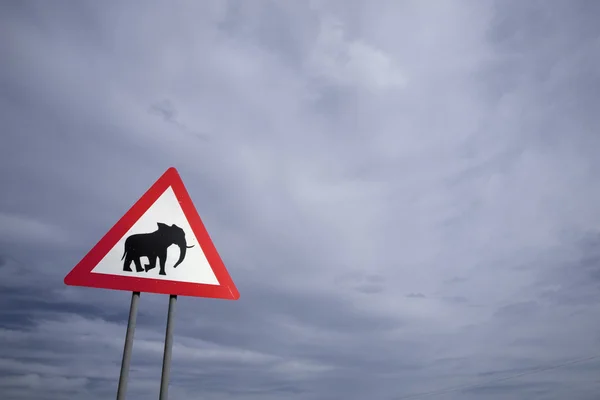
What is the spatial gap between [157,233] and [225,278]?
69 cm

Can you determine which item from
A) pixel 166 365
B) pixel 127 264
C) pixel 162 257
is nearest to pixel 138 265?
pixel 127 264

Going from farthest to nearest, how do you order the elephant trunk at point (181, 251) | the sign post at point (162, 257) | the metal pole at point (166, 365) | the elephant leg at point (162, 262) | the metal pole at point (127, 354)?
the elephant trunk at point (181, 251)
the elephant leg at point (162, 262)
the sign post at point (162, 257)
the metal pole at point (166, 365)
the metal pole at point (127, 354)

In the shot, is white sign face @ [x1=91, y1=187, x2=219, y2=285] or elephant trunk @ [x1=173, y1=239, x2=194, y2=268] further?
elephant trunk @ [x1=173, y1=239, x2=194, y2=268]

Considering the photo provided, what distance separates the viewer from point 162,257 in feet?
10.2

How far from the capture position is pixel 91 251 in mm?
3035

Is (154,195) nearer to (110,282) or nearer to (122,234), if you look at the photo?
(122,234)

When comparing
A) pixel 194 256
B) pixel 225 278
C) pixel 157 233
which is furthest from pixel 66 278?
pixel 225 278

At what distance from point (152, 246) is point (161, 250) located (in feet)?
0.28

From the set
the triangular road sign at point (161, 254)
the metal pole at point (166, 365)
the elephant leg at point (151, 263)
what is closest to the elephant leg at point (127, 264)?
the triangular road sign at point (161, 254)

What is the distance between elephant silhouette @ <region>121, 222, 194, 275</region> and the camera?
305 cm

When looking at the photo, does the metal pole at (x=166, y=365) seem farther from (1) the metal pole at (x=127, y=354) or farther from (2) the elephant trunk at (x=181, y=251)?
(2) the elephant trunk at (x=181, y=251)

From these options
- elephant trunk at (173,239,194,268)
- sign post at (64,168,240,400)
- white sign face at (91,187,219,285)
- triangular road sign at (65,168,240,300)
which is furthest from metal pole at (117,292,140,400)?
elephant trunk at (173,239,194,268)

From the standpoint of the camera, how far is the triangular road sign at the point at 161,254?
301 cm

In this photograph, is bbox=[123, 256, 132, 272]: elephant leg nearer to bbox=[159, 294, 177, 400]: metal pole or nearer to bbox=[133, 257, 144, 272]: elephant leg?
bbox=[133, 257, 144, 272]: elephant leg
